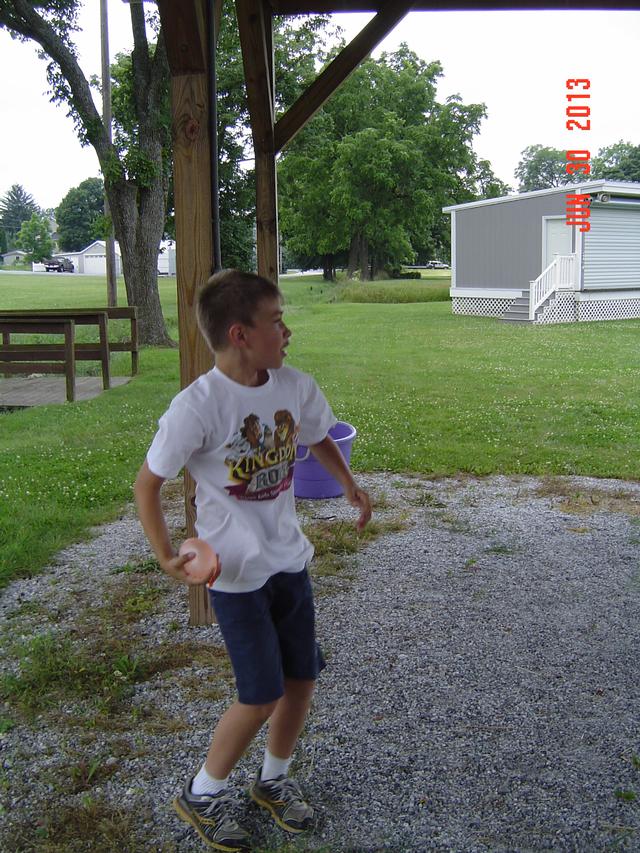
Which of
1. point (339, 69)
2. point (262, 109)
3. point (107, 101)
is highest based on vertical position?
point (107, 101)

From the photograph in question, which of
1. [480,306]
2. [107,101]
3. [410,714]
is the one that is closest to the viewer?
[410,714]

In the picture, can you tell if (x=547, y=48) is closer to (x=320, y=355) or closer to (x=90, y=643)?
(x=320, y=355)

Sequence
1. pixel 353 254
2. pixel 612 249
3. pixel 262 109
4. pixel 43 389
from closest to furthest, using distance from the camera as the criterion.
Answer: pixel 262 109 → pixel 43 389 → pixel 612 249 → pixel 353 254

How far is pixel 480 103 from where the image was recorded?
44344 millimetres

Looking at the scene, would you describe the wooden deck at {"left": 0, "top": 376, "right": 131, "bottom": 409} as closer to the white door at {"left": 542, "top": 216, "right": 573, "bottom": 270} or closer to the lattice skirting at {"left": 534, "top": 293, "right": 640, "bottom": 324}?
the lattice skirting at {"left": 534, "top": 293, "right": 640, "bottom": 324}

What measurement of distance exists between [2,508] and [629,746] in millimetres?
4244

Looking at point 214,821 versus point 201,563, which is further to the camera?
point 214,821

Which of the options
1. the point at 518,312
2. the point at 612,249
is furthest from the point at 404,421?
the point at 612,249

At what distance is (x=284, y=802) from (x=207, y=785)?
242 mm

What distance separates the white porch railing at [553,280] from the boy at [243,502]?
2022cm

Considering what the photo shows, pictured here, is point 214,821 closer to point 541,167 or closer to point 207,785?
point 207,785

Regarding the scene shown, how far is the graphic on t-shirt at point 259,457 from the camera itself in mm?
2049

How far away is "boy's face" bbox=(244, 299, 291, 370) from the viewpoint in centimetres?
205
